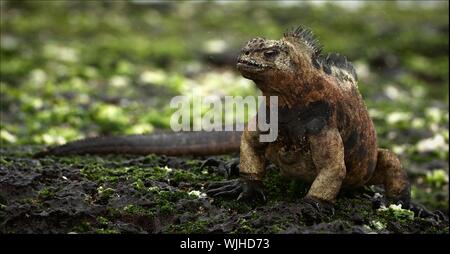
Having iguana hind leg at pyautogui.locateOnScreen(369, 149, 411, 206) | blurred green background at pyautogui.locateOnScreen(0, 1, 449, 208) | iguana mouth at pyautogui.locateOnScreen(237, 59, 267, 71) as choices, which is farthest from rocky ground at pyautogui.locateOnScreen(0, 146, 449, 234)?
blurred green background at pyautogui.locateOnScreen(0, 1, 449, 208)

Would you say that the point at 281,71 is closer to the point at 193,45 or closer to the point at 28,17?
the point at 193,45

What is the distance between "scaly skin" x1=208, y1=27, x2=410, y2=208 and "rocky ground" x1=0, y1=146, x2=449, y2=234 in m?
0.16

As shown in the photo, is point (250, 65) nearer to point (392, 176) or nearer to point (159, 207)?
point (159, 207)

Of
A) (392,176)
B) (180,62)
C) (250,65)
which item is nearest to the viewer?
(250,65)

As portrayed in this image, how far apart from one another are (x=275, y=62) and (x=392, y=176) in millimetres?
1512

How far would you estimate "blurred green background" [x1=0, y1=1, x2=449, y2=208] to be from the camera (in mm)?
8625

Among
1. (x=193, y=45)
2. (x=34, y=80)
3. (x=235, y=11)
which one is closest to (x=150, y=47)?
(x=193, y=45)

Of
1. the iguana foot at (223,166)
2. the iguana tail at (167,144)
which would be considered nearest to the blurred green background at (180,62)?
the iguana tail at (167,144)

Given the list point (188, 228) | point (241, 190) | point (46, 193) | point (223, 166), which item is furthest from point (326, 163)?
point (46, 193)

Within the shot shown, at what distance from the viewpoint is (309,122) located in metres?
4.61

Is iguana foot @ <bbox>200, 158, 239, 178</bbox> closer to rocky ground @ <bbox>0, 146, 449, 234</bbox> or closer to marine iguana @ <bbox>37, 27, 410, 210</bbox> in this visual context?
rocky ground @ <bbox>0, 146, 449, 234</bbox>

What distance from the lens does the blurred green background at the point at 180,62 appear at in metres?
8.62

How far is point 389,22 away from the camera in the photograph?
15.9m
